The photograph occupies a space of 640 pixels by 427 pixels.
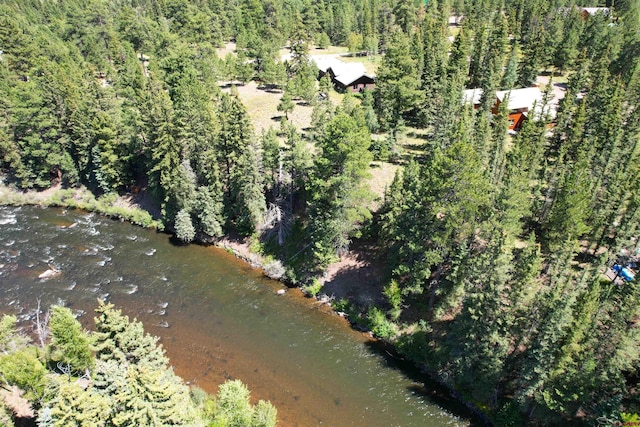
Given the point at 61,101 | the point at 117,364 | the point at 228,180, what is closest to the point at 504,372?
the point at 117,364

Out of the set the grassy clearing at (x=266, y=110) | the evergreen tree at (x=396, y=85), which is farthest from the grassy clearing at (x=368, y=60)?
the evergreen tree at (x=396, y=85)

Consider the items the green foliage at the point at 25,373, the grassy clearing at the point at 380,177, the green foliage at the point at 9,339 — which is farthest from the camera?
the grassy clearing at the point at 380,177

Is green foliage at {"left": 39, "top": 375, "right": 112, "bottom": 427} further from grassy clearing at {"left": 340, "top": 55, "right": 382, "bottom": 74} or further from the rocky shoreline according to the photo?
grassy clearing at {"left": 340, "top": 55, "right": 382, "bottom": 74}

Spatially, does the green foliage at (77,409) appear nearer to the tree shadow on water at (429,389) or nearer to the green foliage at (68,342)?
the green foliage at (68,342)

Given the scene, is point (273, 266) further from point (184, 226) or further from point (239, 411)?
point (239, 411)

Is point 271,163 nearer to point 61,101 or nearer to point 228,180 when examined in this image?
point 228,180

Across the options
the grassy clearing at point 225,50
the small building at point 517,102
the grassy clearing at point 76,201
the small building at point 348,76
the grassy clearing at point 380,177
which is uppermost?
the grassy clearing at point 225,50

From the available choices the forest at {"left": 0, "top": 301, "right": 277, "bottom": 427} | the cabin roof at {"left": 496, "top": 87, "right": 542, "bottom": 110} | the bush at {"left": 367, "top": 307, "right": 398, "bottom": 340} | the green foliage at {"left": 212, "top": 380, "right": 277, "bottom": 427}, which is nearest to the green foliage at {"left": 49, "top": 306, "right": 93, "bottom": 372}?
the forest at {"left": 0, "top": 301, "right": 277, "bottom": 427}
